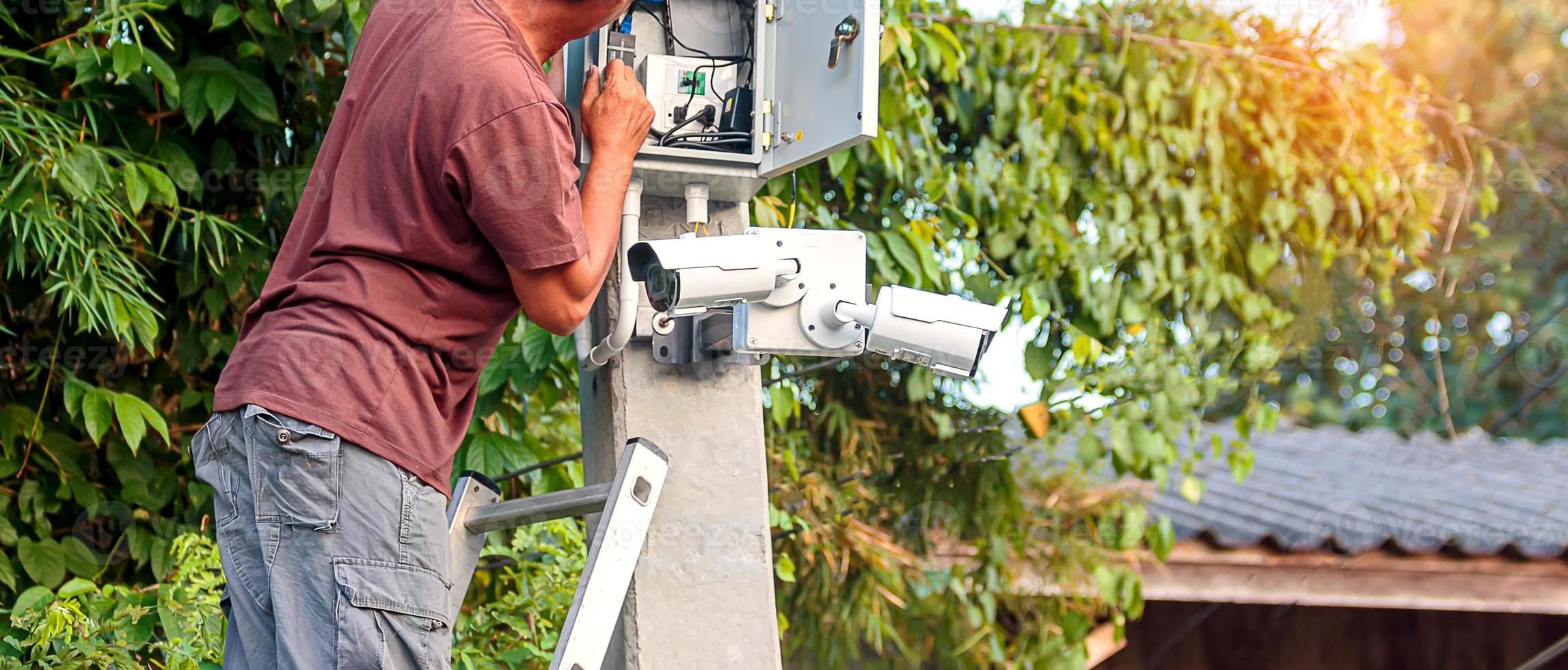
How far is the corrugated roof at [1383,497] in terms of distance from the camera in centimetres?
452

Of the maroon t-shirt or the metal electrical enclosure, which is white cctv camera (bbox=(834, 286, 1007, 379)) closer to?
the metal electrical enclosure

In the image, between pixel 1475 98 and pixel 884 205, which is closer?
pixel 884 205

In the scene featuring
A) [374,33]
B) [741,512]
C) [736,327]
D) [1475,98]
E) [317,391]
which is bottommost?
[1475,98]

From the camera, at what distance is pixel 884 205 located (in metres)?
3.34

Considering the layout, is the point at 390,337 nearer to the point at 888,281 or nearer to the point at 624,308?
the point at 624,308

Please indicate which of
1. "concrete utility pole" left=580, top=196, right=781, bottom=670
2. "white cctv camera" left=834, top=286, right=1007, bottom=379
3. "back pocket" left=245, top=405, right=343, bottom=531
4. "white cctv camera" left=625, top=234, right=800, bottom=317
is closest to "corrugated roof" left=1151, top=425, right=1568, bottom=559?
"concrete utility pole" left=580, top=196, right=781, bottom=670

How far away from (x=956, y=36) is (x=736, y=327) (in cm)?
197

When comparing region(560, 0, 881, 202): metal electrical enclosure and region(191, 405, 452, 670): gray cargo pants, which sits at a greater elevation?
region(560, 0, 881, 202): metal electrical enclosure

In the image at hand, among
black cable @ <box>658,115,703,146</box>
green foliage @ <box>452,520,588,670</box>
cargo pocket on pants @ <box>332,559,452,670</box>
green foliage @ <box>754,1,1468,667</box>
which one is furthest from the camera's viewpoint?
green foliage @ <box>754,1,1468,667</box>

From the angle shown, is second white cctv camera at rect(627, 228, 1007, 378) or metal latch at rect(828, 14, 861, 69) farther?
metal latch at rect(828, 14, 861, 69)

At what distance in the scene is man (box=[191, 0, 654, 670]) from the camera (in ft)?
4.60

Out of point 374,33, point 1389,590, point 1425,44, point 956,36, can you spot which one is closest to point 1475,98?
point 1425,44

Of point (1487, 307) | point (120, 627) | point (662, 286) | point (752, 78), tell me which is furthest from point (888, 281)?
point (1487, 307)

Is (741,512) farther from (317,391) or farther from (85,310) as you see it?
(85,310)
